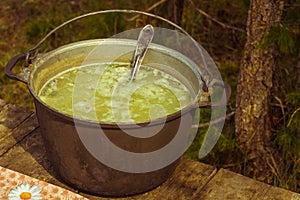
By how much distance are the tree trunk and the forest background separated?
36 millimetres

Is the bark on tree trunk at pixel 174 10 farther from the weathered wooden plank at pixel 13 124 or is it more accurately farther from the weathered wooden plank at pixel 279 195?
the weathered wooden plank at pixel 279 195

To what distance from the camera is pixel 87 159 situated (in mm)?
1790

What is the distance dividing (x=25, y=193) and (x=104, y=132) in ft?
1.18

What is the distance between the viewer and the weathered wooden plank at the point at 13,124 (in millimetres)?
2240

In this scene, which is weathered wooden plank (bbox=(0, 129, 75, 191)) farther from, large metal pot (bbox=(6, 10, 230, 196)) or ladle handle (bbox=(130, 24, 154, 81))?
ladle handle (bbox=(130, 24, 154, 81))

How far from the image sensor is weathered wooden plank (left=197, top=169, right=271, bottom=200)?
6.58ft

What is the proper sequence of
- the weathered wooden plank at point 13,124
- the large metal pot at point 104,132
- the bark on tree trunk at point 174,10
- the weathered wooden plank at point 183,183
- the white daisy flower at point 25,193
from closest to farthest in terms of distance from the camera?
the large metal pot at point 104,132
the white daisy flower at point 25,193
the weathered wooden plank at point 183,183
the weathered wooden plank at point 13,124
the bark on tree trunk at point 174,10

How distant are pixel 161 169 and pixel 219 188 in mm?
266

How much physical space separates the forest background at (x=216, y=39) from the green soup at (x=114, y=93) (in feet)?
1.90

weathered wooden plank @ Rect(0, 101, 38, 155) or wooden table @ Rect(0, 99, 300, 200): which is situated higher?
weathered wooden plank @ Rect(0, 101, 38, 155)

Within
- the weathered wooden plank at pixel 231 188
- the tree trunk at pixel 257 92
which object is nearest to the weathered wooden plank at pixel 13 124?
the weathered wooden plank at pixel 231 188

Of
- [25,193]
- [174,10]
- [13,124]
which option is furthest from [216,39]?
[25,193]

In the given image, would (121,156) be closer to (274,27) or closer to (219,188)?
(219,188)

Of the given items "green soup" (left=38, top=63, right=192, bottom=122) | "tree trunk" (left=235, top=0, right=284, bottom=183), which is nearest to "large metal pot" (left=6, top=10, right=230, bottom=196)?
"green soup" (left=38, top=63, right=192, bottom=122)
